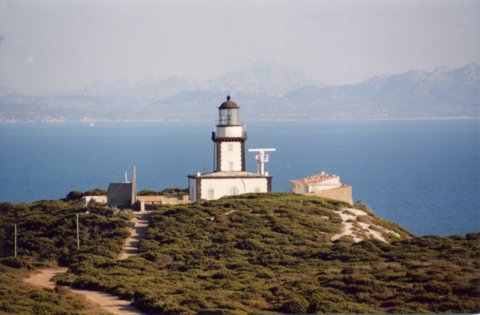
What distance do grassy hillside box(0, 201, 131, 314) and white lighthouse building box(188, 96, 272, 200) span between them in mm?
4706

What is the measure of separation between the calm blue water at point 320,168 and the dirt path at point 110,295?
23148mm

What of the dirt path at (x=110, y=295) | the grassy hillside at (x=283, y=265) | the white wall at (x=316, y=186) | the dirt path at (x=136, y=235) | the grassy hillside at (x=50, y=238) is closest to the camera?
the grassy hillside at (x=283, y=265)

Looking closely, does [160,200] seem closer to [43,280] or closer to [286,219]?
[286,219]

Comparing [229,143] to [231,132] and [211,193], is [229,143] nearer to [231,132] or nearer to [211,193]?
[231,132]

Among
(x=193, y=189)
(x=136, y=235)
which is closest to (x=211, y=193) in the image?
(x=193, y=189)

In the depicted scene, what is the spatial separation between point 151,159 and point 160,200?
80.5m

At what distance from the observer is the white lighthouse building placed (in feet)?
108

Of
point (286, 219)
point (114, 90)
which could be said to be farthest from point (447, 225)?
point (114, 90)

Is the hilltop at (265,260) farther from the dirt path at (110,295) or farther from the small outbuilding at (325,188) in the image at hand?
the small outbuilding at (325,188)

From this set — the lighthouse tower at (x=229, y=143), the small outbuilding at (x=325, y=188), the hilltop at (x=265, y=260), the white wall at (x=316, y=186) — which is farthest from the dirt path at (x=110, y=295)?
the white wall at (x=316, y=186)

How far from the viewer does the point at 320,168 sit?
96062 millimetres

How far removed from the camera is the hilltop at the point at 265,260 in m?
17.1

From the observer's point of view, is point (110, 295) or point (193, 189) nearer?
point (110, 295)

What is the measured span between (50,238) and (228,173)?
9321 mm
